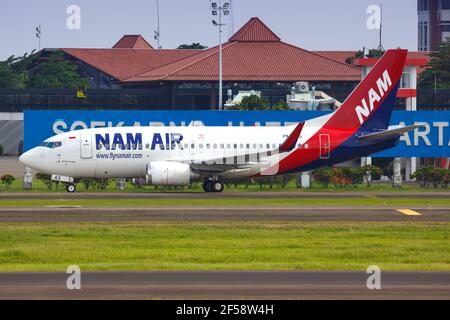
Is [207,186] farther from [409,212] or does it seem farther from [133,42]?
[133,42]

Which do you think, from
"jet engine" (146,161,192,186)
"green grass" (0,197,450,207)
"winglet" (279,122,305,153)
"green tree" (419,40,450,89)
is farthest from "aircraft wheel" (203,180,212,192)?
"green tree" (419,40,450,89)

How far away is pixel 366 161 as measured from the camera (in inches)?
3012

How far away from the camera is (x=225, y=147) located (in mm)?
64188

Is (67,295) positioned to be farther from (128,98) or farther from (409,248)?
(128,98)

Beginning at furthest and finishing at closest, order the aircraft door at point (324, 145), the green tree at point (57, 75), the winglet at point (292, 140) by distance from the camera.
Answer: the green tree at point (57, 75), the aircraft door at point (324, 145), the winglet at point (292, 140)

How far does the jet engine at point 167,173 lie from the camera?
61875 millimetres

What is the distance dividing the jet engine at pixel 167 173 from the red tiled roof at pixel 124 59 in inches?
3417

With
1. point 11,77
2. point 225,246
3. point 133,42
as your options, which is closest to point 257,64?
point 11,77

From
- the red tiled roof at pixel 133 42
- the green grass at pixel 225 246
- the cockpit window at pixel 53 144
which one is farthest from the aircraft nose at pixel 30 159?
the red tiled roof at pixel 133 42

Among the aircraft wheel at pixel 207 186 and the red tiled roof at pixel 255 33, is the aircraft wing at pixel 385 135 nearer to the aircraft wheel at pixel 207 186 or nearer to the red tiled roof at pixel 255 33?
the aircraft wheel at pixel 207 186

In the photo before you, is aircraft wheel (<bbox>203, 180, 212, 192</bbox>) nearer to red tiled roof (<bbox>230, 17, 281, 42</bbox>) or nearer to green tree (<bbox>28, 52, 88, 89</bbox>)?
red tiled roof (<bbox>230, 17, 281, 42</bbox>)

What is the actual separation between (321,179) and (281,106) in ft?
70.1

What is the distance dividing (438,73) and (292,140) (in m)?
94.5

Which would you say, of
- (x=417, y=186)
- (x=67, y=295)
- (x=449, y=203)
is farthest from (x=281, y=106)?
(x=67, y=295)
